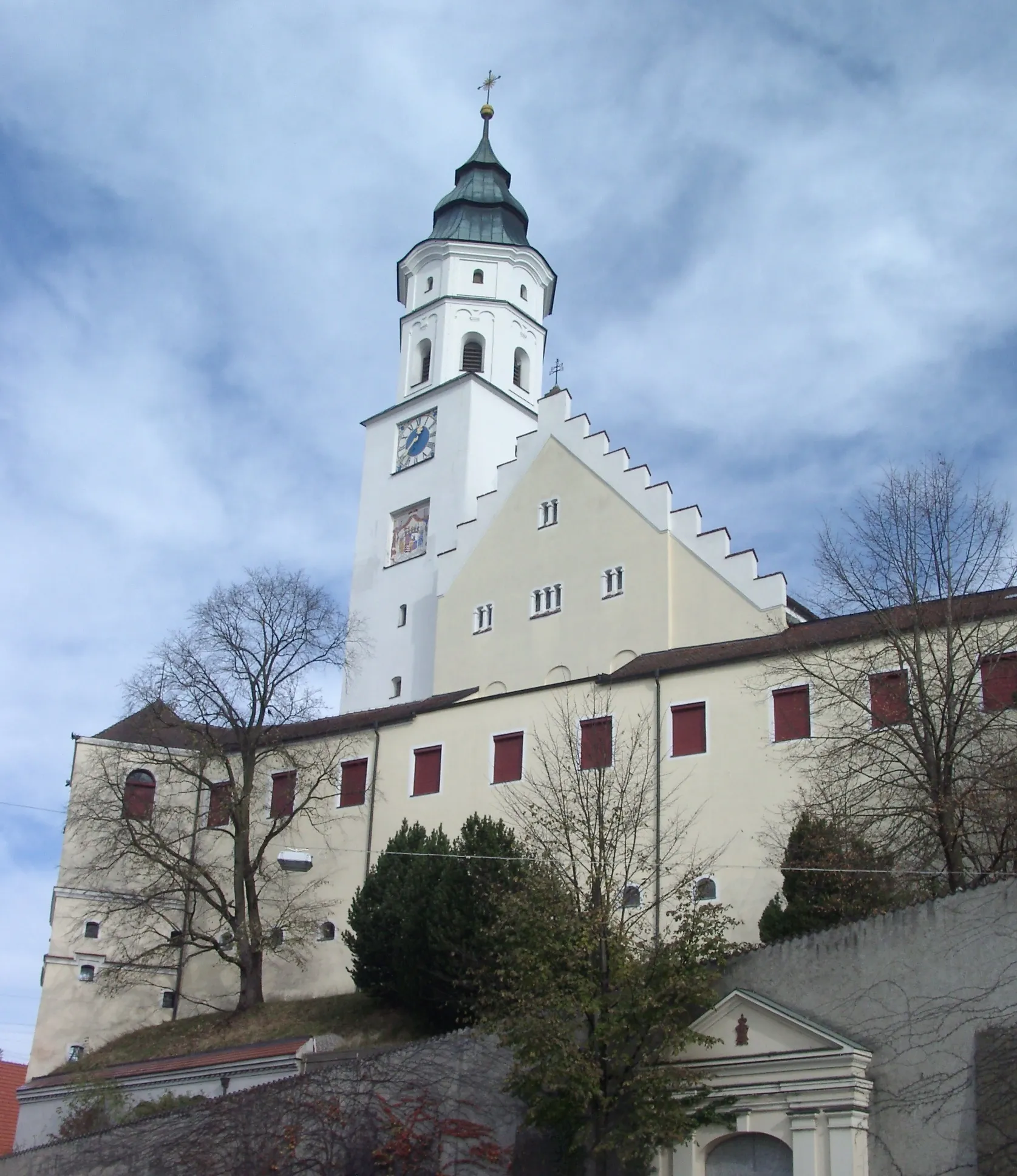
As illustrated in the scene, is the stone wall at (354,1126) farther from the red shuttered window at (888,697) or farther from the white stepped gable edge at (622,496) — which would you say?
the white stepped gable edge at (622,496)

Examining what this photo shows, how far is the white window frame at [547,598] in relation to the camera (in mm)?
41344

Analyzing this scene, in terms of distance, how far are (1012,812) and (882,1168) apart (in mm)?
6409

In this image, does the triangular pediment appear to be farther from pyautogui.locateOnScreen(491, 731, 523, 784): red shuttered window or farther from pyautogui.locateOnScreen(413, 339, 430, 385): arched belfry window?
pyautogui.locateOnScreen(413, 339, 430, 385): arched belfry window

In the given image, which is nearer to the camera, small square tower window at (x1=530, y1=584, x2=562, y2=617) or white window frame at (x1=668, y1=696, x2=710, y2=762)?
white window frame at (x1=668, y1=696, x2=710, y2=762)

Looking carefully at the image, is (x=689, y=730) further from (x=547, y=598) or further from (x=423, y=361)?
(x=423, y=361)

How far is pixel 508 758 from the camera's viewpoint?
113 feet

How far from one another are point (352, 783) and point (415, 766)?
2.11 meters

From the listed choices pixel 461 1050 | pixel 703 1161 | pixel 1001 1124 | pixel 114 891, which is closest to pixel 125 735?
pixel 114 891

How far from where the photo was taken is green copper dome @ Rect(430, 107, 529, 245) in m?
57.2

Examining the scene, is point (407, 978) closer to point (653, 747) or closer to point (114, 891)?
point (653, 747)

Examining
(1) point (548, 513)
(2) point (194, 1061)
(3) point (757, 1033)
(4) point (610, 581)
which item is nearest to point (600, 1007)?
(3) point (757, 1033)

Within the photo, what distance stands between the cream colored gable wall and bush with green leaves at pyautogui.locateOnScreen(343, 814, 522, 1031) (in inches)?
377

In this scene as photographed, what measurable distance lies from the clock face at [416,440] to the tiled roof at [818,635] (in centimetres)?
1722

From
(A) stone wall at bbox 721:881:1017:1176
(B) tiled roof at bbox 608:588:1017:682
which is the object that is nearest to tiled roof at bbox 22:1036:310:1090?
(B) tiled roof at bbox 608:588:1017:682
